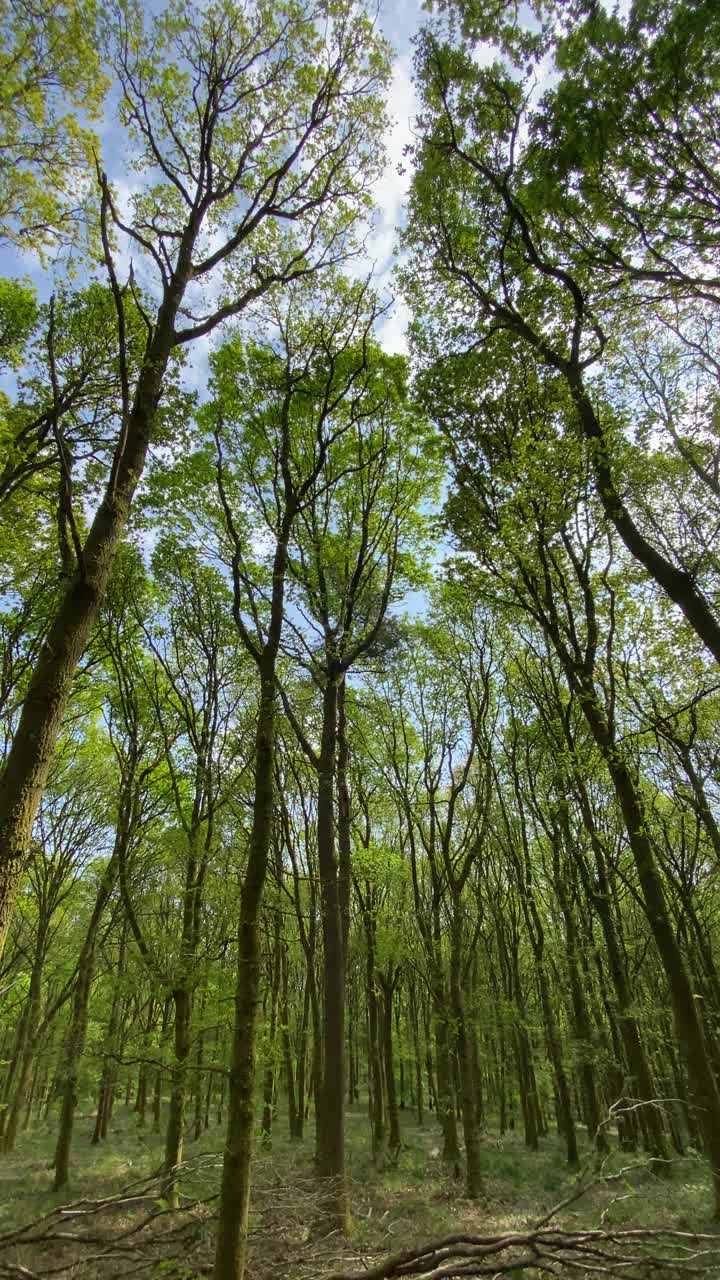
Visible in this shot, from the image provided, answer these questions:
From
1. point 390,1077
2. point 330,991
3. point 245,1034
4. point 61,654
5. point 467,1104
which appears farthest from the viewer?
point 390,1077

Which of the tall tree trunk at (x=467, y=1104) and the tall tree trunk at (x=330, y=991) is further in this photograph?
the tall tree trunk at (x=467, y=1104)

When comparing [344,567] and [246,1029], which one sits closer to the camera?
[246,1029]

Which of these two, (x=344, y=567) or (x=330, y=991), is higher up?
(x=344, y=567)

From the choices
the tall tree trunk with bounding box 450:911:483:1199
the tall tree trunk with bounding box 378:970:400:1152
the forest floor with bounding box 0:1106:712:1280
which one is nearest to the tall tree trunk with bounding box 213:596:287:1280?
the forest floor with bounding box 0:1106:712:1280

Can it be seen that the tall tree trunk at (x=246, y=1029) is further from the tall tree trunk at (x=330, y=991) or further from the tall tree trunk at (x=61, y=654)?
the tall tree trunk at (x=330, y=991)

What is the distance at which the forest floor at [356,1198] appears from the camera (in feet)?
12.2

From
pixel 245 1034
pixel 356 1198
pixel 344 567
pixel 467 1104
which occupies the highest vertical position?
pixel 344 567

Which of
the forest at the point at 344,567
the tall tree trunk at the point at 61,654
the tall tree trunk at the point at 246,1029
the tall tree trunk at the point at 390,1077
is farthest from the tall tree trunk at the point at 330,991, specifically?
the tall tree trunk at the point at 390,1077

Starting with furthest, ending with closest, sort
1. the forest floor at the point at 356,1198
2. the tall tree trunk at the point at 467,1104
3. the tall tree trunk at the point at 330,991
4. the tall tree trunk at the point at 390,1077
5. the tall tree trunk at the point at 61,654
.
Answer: the tall tree trunk at the point at 390,1077
the tall tree trunk at the point at 467,1104
the tall tree trunk at the point at 330,991
the forest floor at the point at 356,1198
the tall tree trunk at the point at 61,654

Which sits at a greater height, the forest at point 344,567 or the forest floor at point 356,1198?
the forest at point 344,567

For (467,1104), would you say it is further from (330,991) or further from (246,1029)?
(246,1029)

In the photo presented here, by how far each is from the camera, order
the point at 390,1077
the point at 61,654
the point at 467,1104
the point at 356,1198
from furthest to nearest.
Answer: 1. the point at 390,1077
2. the point at 467,1104
3. the point at 356,1198
4. the point at 61,654

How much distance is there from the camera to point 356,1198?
9.49 meters

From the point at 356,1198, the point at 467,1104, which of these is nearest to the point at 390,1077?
the point at 467,1104
